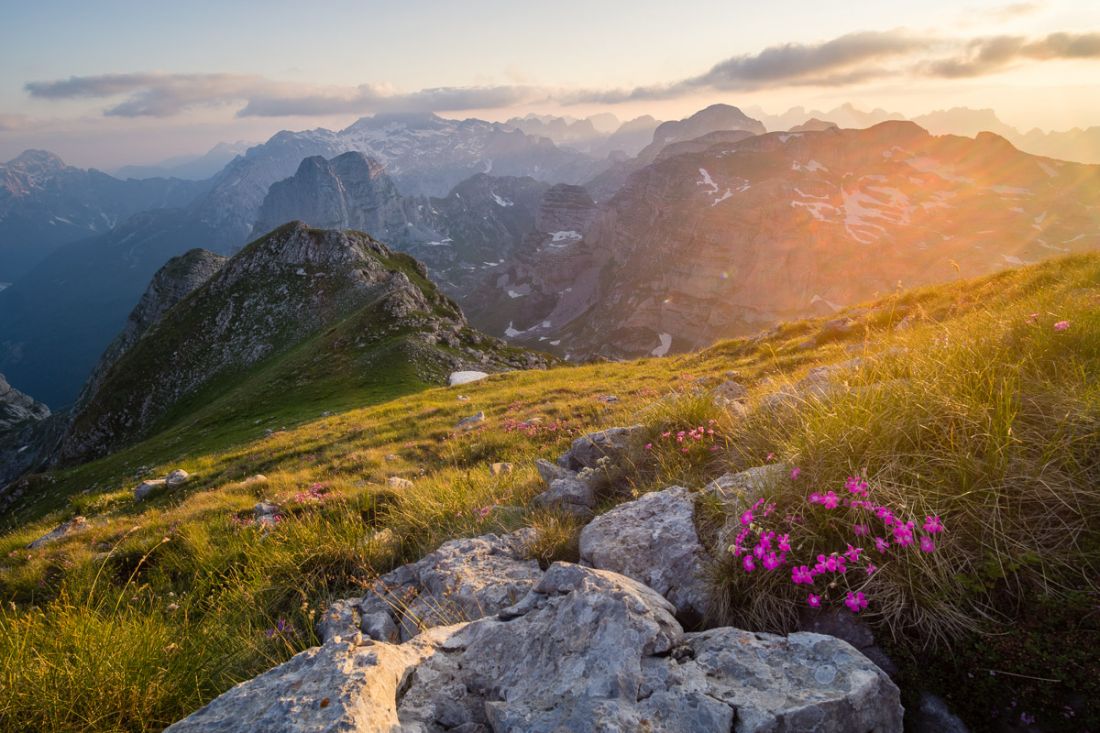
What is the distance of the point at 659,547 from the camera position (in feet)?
16.0

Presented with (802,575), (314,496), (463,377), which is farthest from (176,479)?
(802,575)

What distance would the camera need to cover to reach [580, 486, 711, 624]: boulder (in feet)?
14.0

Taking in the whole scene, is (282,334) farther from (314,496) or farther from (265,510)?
(314,496)

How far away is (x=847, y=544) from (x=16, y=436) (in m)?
219

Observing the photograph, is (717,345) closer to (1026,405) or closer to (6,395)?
(1026,405)

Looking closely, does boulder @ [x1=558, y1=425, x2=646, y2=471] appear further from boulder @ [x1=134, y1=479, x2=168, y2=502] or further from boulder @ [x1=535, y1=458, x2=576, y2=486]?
boulder @ [x1=134, y1=479, x2=168, y2=502]

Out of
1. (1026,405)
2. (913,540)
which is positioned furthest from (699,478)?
(1026,405)

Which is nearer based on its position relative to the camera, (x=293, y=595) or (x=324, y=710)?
(x=324, y=710)

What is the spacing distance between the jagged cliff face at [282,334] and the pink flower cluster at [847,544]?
38136 mm

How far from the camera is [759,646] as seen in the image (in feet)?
10.9

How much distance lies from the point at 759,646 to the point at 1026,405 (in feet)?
11.9

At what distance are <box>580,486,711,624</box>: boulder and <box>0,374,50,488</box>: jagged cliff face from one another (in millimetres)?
112591

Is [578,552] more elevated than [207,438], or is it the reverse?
[578,552]

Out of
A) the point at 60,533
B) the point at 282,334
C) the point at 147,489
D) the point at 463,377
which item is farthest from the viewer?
the point at 282,334
